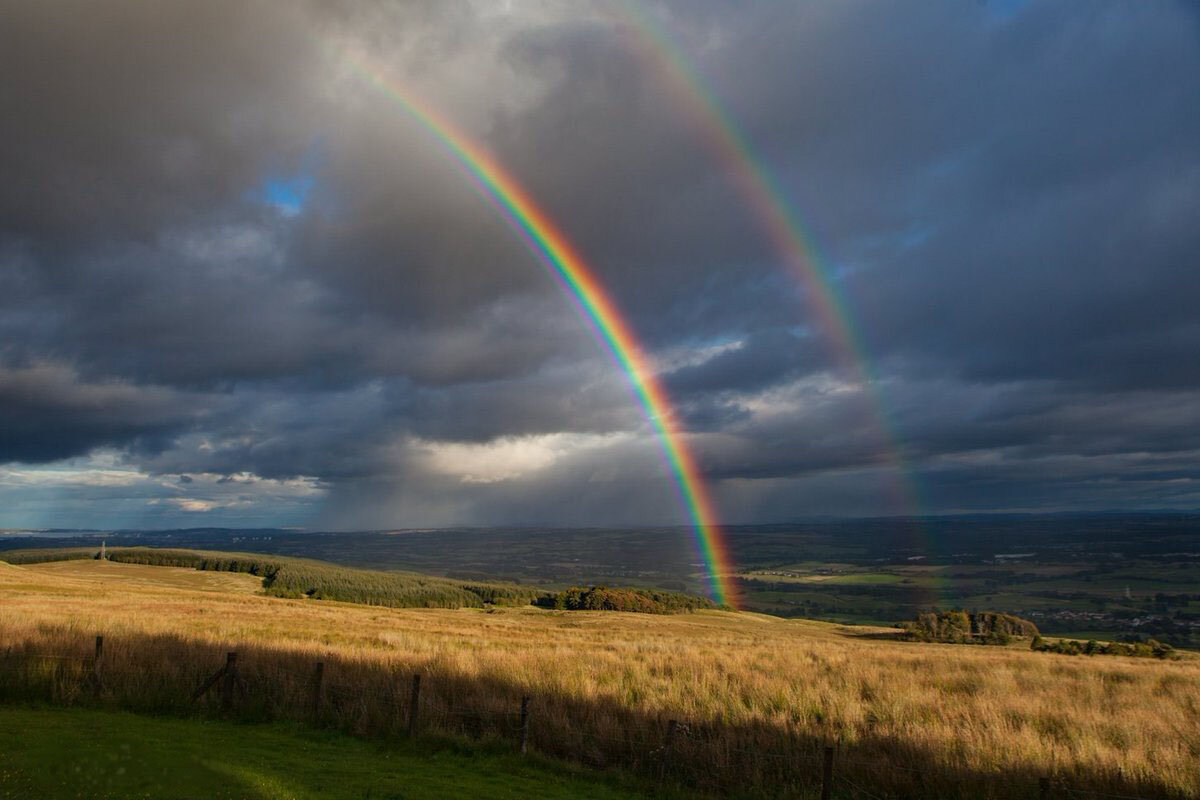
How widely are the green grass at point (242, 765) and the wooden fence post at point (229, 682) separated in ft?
2.82

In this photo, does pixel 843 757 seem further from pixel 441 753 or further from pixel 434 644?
pixel 434 644

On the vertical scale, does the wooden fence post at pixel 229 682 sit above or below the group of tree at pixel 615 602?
above

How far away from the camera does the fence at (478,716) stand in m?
11.5

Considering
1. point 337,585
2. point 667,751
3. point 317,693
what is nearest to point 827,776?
point 667,751

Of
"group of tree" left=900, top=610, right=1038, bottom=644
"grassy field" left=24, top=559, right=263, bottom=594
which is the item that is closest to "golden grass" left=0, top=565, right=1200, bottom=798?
"group of tree" left=900, top=610, right=1038, bottom=644

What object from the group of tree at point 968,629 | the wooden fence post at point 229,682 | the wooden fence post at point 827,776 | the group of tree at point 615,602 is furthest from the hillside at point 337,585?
the wooden fence post at point 827,776

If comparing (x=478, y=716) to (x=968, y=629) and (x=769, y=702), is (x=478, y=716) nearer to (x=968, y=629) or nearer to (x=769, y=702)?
(x=769, y=702)

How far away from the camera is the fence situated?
37.8 ft

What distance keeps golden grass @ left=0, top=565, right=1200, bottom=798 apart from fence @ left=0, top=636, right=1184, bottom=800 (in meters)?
0.05

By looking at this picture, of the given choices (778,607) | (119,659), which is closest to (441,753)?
(119,659)

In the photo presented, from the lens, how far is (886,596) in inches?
5797

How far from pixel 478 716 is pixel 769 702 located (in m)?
7.38

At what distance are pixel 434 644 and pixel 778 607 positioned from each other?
372ft

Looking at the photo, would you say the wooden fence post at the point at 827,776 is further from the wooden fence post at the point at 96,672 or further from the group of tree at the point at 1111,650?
the group of tree at the point at 1111,650
